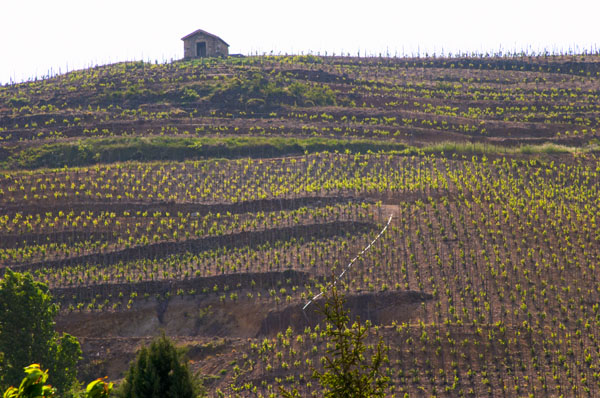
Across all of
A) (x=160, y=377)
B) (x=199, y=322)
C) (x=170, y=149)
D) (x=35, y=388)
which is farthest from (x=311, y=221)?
(x=35, y=388)

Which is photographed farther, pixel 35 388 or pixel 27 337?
pixel 27 337

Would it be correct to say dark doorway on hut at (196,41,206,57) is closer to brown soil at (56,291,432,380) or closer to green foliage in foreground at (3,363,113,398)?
brown soil at (56,291,432,380)

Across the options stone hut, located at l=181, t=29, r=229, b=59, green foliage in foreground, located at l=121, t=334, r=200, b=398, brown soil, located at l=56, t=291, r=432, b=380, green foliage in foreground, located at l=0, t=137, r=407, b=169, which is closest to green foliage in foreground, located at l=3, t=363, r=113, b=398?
green foliage in foreground, located at l=121, t=334, r=200, b=398

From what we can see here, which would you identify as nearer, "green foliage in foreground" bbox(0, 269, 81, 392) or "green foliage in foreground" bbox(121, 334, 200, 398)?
"green foliage in foreground" bbox(121, 334, 200, 398)

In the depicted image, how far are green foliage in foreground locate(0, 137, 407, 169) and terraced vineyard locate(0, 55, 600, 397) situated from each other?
14cm

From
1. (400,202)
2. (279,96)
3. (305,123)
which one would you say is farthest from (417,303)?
(279,96)

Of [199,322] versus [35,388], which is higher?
[35,388]

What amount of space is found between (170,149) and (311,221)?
1220cm

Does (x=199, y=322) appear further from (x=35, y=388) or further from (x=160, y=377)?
(x=35, y=388)

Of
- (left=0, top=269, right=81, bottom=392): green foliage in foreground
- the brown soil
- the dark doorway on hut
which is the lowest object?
the brown soil

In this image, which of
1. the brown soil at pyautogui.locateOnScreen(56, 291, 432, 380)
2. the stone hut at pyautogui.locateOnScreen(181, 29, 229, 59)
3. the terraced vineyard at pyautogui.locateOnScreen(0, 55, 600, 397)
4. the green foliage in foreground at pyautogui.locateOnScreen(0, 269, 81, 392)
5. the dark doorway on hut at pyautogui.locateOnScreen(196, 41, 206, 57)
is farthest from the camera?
the dark doorway on hut at pyautogui.locateOnScreen(196, 41, 206, 57)

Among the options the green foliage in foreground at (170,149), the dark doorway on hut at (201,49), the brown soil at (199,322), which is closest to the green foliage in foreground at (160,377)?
the brown soil at (199,322)

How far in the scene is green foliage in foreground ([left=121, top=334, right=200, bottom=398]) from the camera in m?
9.17

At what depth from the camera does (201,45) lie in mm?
56312
